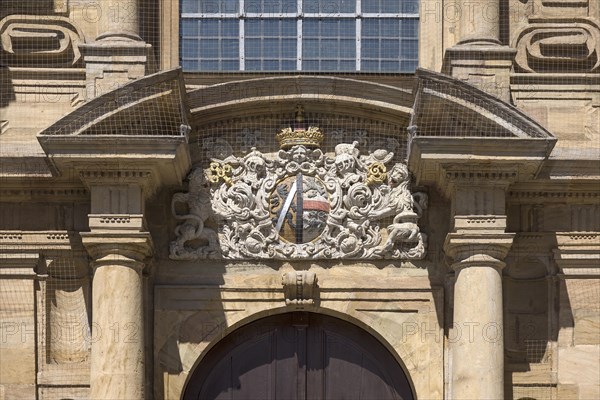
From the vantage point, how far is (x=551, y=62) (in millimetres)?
20656

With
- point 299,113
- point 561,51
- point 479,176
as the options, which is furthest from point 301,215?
point 561,51

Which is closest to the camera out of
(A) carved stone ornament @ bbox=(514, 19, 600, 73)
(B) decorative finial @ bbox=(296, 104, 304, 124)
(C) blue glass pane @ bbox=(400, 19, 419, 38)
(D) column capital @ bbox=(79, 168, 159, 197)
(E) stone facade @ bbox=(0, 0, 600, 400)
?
(D) column capital @ bbox=(79, 168, 159, 197)

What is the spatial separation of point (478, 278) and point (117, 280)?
3.17 meters

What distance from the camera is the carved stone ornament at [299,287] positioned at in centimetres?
1998

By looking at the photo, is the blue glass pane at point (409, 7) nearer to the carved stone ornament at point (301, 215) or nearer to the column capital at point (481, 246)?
the carved stone ornament at point (301, 215)

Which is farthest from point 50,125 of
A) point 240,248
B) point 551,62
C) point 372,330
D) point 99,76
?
point 551,62

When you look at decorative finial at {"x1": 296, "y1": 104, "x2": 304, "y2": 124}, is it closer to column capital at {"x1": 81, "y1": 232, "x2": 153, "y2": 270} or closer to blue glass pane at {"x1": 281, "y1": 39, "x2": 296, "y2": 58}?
blue glass pane at {"x1": 281, "y1": 39, "x2": 296, "y2": 58}

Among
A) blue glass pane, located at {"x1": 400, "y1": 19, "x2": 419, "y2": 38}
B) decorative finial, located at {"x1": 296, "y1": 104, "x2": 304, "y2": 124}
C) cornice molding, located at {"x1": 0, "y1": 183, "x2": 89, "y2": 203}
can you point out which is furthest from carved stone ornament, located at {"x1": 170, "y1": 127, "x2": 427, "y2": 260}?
blue glass pane, located at {"x1": 400, "y1": 19, "x2": 419, "y2": 38}

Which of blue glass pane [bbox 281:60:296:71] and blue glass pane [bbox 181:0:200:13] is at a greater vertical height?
blue glass pane [bbox 181:0:200:13]

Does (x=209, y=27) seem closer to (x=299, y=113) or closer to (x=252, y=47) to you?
(x=252, y=47)

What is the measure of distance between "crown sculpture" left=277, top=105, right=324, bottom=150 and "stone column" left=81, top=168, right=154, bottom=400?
1.38 metres

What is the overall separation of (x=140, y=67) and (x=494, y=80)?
3.20 meters

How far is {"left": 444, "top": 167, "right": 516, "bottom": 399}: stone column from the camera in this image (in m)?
19.4

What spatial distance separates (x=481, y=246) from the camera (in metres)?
19.5
